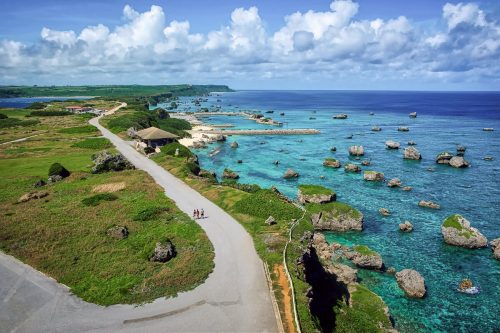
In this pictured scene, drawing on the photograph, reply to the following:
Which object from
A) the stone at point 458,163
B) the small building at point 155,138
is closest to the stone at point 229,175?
the small building at point 155,138

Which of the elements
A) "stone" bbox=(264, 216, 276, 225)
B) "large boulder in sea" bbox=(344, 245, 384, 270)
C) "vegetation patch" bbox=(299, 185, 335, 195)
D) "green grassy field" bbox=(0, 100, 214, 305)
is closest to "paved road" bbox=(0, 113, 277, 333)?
"green grassy field" bbox=(0, 100, 214, 305)

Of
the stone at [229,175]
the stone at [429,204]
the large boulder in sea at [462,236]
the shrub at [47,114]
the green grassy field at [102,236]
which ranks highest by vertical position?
the green grassy field at [102,236]

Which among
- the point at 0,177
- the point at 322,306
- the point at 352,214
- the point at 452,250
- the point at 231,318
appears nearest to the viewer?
the point at 231,318

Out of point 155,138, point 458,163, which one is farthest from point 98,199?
point 458,163

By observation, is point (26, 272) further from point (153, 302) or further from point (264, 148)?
point (264, 148)

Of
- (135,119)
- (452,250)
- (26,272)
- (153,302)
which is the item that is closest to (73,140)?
(135,119)

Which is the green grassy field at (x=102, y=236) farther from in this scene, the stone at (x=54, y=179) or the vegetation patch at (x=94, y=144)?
the vegetation patch at (x=94, y=144)

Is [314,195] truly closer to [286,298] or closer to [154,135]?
[286,298]
